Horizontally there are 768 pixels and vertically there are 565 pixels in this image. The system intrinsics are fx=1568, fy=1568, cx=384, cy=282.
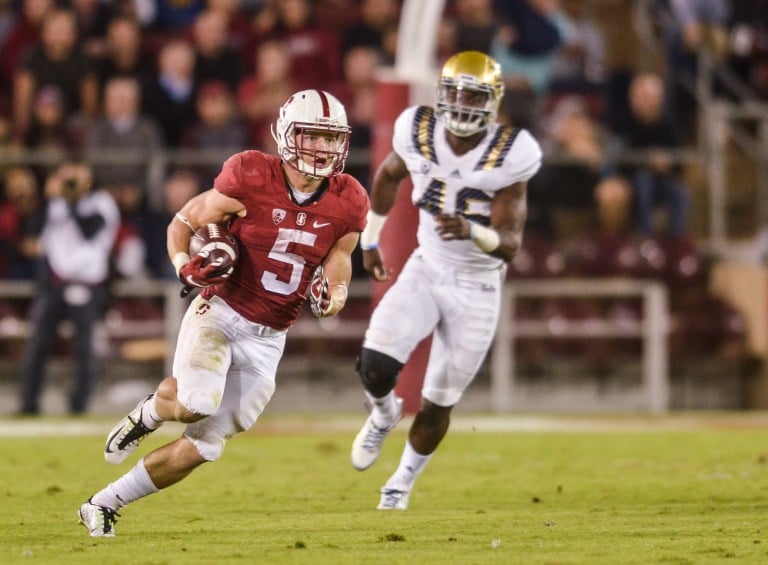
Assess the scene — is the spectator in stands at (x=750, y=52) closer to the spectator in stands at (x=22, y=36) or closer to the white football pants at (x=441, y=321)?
the spectator in stands at (x=22, y=36)

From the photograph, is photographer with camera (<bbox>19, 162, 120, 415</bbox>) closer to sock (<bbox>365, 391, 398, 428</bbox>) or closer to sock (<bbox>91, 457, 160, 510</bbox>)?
sock (<bbox>365, 391, 398, 428</bbox>)

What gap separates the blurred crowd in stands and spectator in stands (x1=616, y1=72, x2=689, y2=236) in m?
0.02

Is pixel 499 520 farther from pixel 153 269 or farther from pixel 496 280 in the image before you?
pixel 153 269

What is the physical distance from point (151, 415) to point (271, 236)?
90 centimetres

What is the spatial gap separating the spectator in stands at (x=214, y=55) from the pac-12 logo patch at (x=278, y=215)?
7.47 meters

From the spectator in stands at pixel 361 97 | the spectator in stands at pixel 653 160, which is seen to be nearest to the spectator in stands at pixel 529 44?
the spectator in stands at pixel 653 160

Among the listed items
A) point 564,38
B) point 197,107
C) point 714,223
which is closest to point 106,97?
point 197,107

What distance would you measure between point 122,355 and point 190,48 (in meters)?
2.78

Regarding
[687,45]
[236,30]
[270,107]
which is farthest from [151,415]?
[687,45]

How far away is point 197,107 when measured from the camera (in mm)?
13805

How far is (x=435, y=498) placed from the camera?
8.05m

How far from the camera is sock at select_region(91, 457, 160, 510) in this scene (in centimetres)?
627

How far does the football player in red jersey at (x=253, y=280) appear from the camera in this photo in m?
6.30

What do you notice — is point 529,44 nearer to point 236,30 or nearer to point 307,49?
point 307,49
